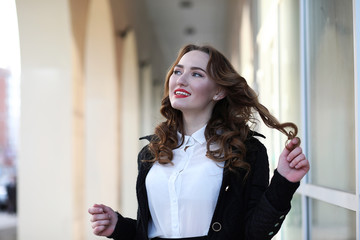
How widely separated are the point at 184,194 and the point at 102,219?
1.03 ft

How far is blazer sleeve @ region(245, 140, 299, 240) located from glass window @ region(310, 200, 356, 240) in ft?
1.36

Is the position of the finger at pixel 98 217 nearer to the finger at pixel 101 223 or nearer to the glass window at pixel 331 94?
the finger at pixel 101 223

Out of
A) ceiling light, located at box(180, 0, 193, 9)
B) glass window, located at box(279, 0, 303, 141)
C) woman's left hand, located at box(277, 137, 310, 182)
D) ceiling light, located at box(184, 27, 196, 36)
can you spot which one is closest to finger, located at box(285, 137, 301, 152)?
woman's left hand, located at box(277, 137, 310, 182)

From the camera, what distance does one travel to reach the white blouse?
1.99 metres

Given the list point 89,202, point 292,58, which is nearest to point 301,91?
point 292,58

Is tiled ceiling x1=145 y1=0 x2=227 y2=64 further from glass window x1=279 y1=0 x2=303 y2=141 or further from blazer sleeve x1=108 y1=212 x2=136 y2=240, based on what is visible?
blazer sleeve x1=108 y1=212 x2=136 y2=240

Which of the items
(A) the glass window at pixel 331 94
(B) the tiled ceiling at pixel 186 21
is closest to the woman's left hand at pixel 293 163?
(A) the glass window at pixel 331 94

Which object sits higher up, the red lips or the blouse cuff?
the red lips

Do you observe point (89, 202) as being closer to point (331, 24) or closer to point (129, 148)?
point (129, 148)

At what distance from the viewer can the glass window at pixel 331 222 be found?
2.18 meters

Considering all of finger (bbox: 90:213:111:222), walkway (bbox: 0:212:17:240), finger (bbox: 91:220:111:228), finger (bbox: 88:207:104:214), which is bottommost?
walkway (bbox: 0:212:17:240)

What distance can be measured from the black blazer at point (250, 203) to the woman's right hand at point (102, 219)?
0.09 ft

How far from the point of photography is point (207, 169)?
2.04 m

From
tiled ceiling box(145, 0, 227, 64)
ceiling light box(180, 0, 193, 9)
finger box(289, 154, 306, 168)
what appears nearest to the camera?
finger box(289, 154, 306, 168)
